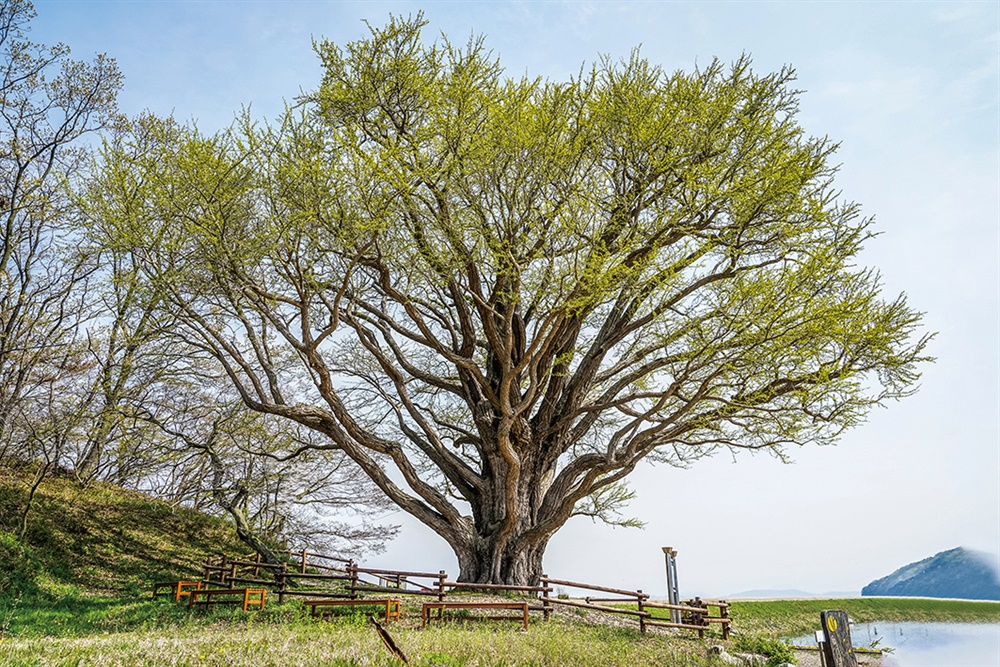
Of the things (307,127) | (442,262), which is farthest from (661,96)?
(307,127)

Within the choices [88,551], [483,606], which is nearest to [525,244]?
[483,606]

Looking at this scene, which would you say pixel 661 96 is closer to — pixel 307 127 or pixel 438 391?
pixel 307 127

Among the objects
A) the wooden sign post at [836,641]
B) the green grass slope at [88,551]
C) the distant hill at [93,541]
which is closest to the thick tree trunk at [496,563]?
the green grass slope at [88,551]

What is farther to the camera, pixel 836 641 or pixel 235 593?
pixel 235 593

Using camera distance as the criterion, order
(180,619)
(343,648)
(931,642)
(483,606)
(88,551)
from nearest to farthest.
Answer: (343,648)
(483,606)
(180,619)
(88,551)
(931,642)

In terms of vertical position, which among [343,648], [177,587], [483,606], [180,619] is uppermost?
[177,587]

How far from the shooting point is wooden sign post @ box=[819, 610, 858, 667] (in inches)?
293

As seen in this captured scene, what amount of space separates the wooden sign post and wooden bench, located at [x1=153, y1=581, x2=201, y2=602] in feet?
33.8

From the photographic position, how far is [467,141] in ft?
35.4

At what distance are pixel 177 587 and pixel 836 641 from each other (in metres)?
11.1

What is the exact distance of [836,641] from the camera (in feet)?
24.7

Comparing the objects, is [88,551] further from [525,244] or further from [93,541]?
[525,244]

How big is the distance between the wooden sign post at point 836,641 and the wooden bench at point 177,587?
1029cm

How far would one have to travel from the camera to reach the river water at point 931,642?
43.8 feet
